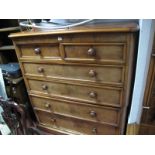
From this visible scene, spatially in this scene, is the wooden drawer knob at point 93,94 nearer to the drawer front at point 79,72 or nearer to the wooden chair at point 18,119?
the drawer front at point 79,72

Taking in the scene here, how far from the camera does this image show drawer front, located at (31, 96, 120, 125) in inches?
45.6

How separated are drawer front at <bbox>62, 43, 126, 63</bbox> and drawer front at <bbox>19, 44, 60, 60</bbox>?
86mm

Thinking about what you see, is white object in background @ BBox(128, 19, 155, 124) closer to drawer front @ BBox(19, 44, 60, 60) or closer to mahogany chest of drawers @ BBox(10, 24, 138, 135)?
mahogany chest of drawers @ BBox(10, 24, 138, 135)

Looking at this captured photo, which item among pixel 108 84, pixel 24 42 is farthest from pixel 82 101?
pixel 24 42

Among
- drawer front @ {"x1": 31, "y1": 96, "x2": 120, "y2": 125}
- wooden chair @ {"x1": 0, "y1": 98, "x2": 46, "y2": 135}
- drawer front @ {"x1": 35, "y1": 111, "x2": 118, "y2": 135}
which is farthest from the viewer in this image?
drawer front @ {"x1": 35, "y1": 111, "x2": 118, "y2": 135}

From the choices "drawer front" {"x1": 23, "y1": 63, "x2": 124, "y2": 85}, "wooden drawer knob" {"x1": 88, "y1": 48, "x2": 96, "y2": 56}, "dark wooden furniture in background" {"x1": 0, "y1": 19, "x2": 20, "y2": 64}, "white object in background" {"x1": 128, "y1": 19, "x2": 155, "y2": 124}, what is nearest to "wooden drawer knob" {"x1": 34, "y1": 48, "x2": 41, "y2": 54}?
"drawer front" {"x1": 23, "y1": 63, "x2": 124, "y2": 85}

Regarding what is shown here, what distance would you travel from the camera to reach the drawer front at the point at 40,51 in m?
1.07

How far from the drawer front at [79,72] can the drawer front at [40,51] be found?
0.08 metres

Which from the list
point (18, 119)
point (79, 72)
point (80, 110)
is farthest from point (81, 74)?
point (18, 119)

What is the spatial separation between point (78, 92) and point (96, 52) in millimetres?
378

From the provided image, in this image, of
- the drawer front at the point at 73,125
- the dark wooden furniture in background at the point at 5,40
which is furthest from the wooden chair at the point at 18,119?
the dark wooden furniture in background at the point at 5,40

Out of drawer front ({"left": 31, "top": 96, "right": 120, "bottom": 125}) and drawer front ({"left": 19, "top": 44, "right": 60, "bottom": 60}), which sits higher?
drawer front ({"left": 19, "top": 44, "right": 60, "bottom": 60})

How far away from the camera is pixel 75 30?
0.93m

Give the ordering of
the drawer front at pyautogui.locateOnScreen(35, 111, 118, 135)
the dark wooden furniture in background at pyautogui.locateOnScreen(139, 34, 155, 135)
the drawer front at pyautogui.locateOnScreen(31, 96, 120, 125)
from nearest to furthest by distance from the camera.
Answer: the dark wooden furniture in background at pyautogui.locateOnScreen(139, 34, 155, 135) < the drawer front at pyautogui.locateOnScreen(31, 96, 120, 125) < the drawer front at pyautogui.locateOnScreen(35, 111, 118, 135)
